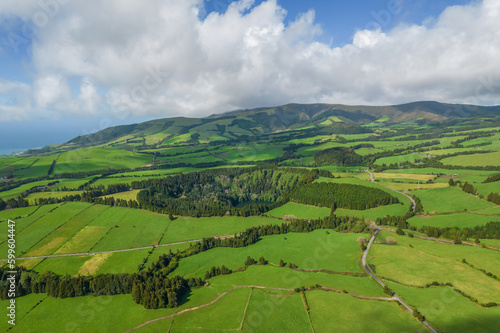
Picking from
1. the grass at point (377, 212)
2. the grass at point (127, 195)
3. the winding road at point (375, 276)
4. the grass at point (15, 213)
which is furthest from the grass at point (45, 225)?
the grass at point (377, 212)

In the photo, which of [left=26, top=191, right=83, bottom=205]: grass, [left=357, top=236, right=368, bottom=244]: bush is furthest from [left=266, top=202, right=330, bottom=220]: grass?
[left=26, top=191, right=83, bottom=205]: grass

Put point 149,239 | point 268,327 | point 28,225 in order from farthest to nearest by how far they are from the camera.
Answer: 1. point 28,225
2. point 149,239
3. point 268,327

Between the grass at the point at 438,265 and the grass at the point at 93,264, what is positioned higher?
the grass at the point at 438,265

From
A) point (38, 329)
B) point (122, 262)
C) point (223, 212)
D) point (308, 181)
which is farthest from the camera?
point (308, 181)

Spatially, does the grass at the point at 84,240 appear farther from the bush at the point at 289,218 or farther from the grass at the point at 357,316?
the grass at the point at 357,316

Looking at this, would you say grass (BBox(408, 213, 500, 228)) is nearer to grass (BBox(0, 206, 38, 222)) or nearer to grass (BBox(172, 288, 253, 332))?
grass (BBox(172, 288, 253, 332))

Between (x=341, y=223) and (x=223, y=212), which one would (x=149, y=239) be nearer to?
(x=223, y=212)

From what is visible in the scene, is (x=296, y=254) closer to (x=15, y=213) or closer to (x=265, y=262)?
A: (x=265, y=262)

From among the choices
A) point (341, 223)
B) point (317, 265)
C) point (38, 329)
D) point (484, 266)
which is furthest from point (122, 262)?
point (484, 266)
